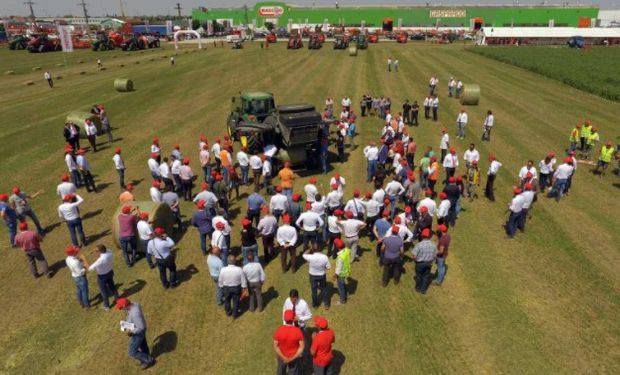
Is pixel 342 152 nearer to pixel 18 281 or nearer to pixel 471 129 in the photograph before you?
pixel 471 129

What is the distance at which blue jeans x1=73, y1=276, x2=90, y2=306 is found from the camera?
8.59 m

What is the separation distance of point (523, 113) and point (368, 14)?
99.5 m

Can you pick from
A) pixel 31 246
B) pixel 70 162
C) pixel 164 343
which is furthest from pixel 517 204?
pixel 70 162

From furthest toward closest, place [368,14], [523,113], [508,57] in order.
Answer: [368,14]
[508,57]
[523,113]

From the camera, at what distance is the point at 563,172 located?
13.5m

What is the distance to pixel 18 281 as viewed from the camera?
32.7ft

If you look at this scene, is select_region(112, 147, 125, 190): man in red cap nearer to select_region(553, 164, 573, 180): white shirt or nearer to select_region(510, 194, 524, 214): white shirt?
select_region(510, 194, 524, 214): white shirt

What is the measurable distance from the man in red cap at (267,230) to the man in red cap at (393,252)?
2798 mm

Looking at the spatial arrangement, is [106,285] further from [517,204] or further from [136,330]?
[517,204]

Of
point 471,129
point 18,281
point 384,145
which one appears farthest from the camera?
point 471,129

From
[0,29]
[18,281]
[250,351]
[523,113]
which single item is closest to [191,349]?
[250,351]

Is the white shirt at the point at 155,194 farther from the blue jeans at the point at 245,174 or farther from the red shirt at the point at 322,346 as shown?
the red shirt at the point at 322,346

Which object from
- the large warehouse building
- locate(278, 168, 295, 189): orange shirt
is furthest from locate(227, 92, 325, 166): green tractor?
the large warehouse building

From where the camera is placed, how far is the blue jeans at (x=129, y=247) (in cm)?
1002
